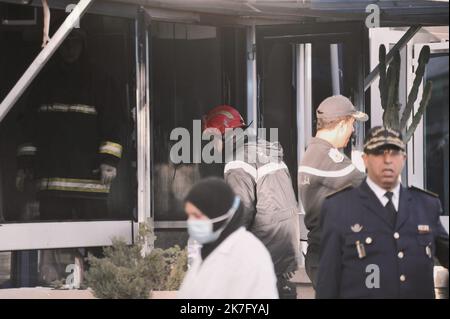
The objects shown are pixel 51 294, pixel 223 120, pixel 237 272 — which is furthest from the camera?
pixel 51 294

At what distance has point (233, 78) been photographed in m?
10.6

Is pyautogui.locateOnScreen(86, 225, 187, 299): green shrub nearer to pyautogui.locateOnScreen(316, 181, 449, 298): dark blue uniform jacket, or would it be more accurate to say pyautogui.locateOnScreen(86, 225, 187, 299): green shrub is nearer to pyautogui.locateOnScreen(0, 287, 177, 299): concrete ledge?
pyautogui.locateOnScreen(0, 287, 177, 299): concrete ledge

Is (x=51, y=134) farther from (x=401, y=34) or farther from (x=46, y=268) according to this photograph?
(x=401, y=34)

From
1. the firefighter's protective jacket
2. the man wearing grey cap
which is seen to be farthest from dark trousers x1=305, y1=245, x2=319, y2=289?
the firefighter's protective jacket

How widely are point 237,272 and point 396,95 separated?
5191 mm

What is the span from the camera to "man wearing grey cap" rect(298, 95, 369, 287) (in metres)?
7.08

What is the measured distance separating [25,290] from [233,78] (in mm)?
2912

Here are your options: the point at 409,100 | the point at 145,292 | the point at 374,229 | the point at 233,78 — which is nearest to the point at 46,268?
the point at 145,292

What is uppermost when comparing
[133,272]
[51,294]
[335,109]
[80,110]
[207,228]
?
[80,110]

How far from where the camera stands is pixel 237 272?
504cm

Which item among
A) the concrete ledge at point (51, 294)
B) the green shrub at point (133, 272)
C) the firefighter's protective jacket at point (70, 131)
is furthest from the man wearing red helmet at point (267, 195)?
the firefighter's protective jacket at point (70, 131)

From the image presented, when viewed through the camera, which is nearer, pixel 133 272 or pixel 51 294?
pixel 133 272

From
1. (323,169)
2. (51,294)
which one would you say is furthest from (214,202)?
(51,294)

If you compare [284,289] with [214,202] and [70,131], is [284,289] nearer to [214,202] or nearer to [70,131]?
[70,131]
